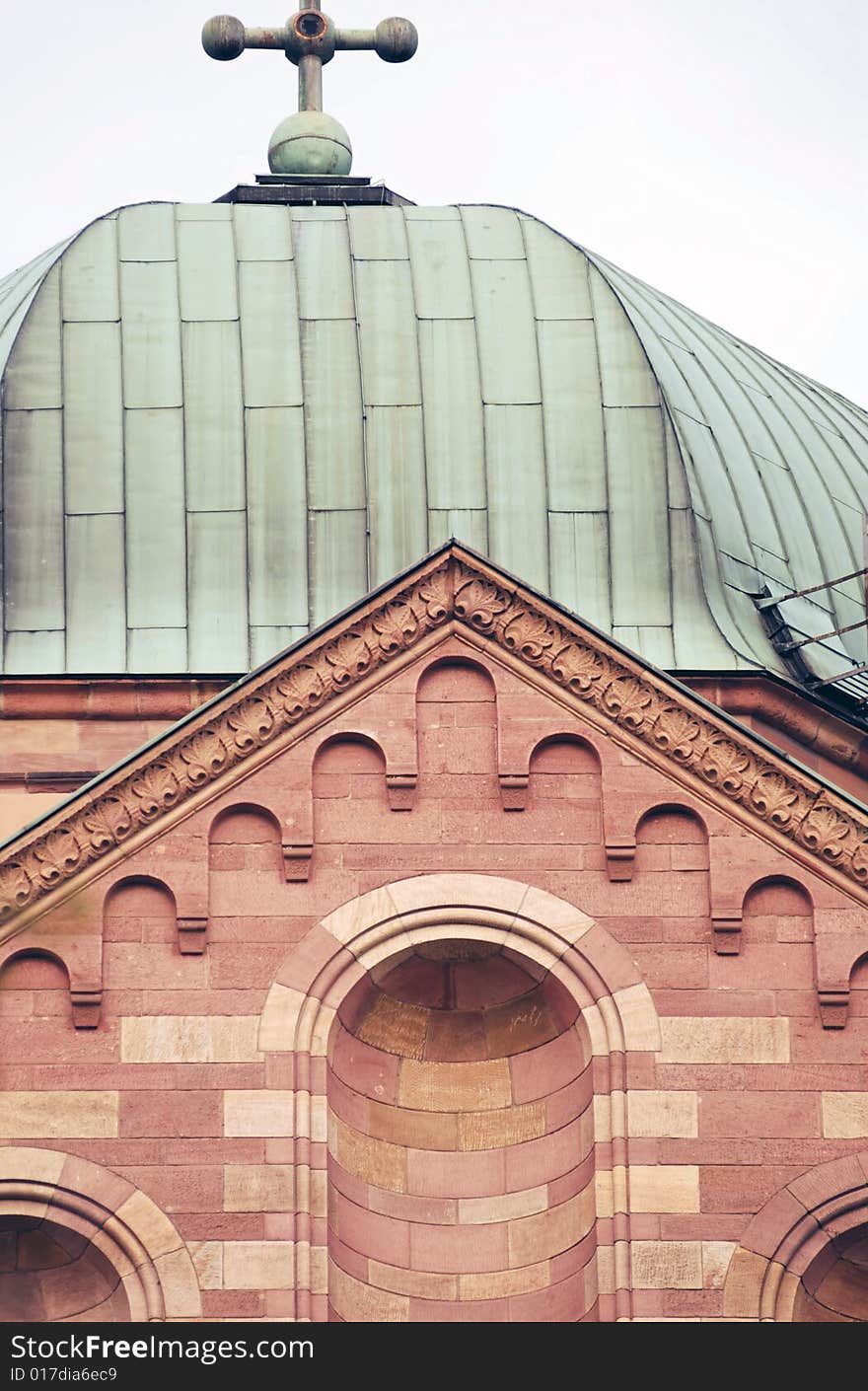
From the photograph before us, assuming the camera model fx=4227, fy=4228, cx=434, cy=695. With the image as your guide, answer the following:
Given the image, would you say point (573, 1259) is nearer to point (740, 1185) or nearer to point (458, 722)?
point (740, 1185)

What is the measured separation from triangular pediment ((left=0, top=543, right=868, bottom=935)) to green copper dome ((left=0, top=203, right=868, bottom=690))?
476 cm

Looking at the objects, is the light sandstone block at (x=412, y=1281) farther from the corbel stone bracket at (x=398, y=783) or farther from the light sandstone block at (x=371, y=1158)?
the corbel stone bracket at (x=398, y=783)

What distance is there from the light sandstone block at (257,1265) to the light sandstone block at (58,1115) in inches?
51.0

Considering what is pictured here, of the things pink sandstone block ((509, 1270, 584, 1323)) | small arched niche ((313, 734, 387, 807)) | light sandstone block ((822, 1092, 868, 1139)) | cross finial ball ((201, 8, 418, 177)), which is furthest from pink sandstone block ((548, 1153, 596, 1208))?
cross finial ball ((201, 8, 418, 177))

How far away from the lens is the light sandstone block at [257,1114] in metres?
30.9

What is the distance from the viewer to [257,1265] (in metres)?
30.5

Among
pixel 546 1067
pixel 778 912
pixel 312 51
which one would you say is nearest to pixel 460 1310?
pixel 546 1067

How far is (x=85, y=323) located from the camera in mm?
39531

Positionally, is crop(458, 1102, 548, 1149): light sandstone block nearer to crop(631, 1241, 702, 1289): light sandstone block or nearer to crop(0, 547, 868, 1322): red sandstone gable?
crop(0, 547, 868, 1322): red sandstone gable

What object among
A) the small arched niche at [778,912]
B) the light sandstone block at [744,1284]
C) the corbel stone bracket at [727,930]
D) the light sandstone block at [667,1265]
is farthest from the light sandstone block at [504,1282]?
the small arched niche at [778,912]

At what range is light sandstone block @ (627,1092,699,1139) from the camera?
31078mm

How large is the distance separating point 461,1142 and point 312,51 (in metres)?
16.8

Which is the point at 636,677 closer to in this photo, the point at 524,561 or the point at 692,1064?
the point at 692,1064
